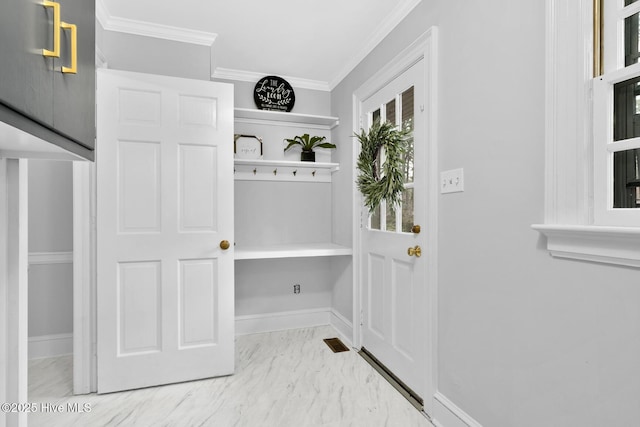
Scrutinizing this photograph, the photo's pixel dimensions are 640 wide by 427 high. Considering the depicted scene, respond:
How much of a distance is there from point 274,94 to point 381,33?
3.94 ft

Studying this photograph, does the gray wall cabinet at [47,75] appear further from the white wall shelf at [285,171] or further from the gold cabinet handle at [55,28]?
the white wall shelf at [285,171]

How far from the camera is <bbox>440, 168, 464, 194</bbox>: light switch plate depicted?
169 centimetres

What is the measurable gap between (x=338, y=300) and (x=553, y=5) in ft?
8.76

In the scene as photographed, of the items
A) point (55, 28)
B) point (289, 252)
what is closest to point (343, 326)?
point (289, 252)

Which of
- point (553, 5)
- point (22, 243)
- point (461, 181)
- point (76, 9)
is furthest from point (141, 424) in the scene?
point (553, 5)

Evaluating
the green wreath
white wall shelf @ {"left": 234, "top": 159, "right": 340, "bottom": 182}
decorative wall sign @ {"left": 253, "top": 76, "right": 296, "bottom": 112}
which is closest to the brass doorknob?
the green wreath

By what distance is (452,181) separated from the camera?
5.72 feet

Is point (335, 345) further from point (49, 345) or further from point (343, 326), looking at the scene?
point (49, 345)

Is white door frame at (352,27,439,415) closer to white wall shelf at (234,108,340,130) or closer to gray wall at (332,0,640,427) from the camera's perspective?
gray wall at (332,0,640,427)

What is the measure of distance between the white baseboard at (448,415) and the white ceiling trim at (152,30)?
2.75 metres

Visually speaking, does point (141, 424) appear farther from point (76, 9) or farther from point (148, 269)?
point (76, 9)

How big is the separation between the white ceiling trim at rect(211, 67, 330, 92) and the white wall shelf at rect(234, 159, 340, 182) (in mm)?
779

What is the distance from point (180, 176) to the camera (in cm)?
227

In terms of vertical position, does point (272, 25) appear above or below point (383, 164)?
above
